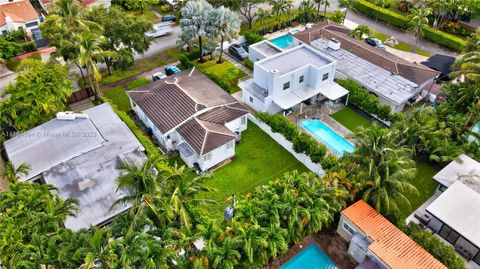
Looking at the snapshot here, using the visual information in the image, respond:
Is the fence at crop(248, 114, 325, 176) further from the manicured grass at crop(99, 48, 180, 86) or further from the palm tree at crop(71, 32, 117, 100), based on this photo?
the manicured grass at crop(99, 48, 180, 86)

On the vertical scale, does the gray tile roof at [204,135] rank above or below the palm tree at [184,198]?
below

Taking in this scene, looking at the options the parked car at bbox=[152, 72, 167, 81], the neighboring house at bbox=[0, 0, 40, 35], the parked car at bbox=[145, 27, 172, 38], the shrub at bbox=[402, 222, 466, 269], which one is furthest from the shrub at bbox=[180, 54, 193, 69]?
the shrub at bbox=[402, 222, 466, 269]

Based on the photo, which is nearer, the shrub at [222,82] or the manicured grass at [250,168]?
the manicured grass at [250,168]

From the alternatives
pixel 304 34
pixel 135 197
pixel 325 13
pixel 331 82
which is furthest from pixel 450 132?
pixel 325 13

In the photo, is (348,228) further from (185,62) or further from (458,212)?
(185,62)

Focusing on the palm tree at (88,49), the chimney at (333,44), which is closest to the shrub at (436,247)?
the chimney at (333,44)

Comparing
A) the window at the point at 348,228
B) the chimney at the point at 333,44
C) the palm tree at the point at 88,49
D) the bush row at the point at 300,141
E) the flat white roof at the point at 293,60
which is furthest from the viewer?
the chimney at the point at 333,44

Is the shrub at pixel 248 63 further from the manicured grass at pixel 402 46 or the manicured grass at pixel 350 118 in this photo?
the manicured grass at pixel 402 46
